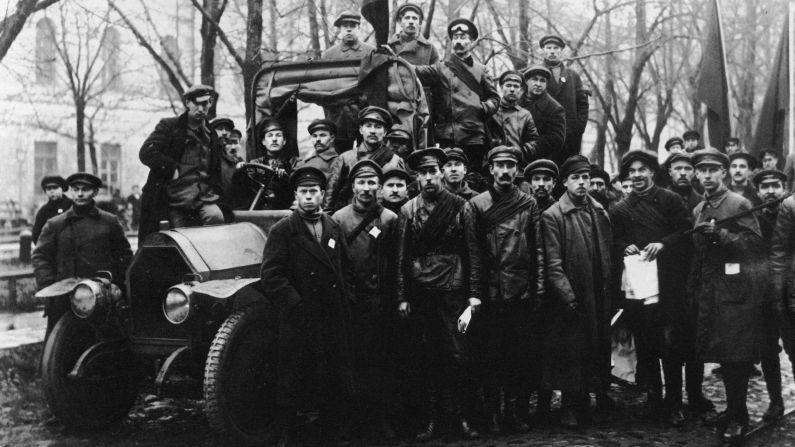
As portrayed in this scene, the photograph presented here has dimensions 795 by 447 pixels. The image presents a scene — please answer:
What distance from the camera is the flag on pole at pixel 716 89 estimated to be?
8859mm

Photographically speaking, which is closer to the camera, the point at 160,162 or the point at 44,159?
the point at 160,162

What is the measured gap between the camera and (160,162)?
6707 millimetres

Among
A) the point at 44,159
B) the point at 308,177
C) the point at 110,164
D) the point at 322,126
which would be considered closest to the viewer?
the point at 308,177

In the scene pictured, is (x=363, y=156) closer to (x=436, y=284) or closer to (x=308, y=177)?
(x=308, y=177)

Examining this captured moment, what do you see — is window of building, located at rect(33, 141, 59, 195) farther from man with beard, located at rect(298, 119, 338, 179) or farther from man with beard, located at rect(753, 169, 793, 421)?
man with beard, located at rect(753, 169, 793, 421)

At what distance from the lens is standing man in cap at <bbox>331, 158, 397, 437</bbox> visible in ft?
19.6

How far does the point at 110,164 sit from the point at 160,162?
75.9ft

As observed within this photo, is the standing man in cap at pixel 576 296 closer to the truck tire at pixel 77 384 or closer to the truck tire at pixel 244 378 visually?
the truck tire at pixel 244 378

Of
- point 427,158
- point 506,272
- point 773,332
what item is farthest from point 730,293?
point 427,158

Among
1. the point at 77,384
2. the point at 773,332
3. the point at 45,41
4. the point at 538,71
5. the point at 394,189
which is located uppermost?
the point at 45,41

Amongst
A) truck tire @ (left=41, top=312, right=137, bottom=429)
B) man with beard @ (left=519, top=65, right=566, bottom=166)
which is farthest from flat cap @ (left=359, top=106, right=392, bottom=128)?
truck tire @ (left=41, top=312, right=137, bottom=429)

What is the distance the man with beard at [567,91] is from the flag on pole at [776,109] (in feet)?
8.31

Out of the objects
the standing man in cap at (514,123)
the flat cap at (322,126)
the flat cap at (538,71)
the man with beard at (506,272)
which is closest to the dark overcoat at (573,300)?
the man with beard at (506,272)

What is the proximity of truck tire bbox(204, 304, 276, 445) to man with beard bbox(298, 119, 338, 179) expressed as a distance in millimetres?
1819
